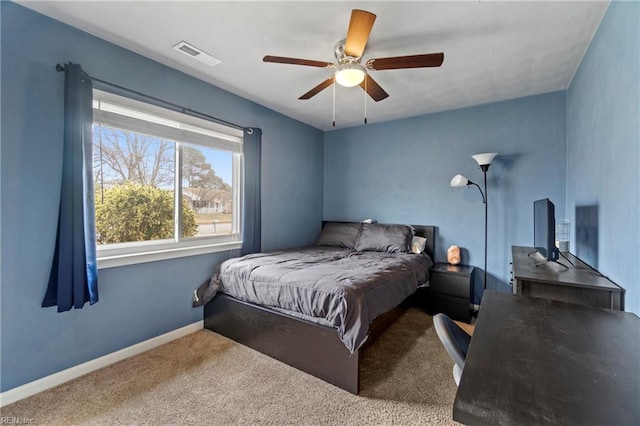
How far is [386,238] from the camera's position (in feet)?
11.9

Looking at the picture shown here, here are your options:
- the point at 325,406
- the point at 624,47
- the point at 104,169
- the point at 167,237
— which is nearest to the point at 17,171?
the point at 104,169

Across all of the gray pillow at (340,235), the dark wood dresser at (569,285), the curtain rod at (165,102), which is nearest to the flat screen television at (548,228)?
the dark wood dresser at (569,285)

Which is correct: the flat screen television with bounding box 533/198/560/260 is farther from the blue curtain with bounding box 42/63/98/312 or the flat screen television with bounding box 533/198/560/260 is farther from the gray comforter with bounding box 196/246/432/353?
the blue curtain with bounding box 42/63/98/312

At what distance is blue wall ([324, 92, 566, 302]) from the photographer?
3.12 m

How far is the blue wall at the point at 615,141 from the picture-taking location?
1.40 meters

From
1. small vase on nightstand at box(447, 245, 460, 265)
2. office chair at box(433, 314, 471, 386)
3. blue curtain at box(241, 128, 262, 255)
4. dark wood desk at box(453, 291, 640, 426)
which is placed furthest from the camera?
small vase on nightstand at box(447, 245, 460, 265)

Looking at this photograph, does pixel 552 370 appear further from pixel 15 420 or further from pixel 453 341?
pixel 15 420

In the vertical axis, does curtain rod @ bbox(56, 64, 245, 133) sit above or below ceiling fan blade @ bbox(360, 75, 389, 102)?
below

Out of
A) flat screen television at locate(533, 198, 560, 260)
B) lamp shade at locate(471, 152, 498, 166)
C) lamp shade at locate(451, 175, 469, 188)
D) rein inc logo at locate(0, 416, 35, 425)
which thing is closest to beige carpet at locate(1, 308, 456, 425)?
rein inc logo at locate(0, 416, 35, 425)

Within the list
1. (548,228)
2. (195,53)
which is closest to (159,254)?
(195,53)

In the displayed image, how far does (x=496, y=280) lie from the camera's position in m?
3.33

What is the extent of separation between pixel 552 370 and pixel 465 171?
10.2ft

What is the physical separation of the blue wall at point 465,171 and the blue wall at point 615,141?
810 millimetres

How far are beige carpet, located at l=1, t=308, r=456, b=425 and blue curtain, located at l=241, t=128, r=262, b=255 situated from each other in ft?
3.90
